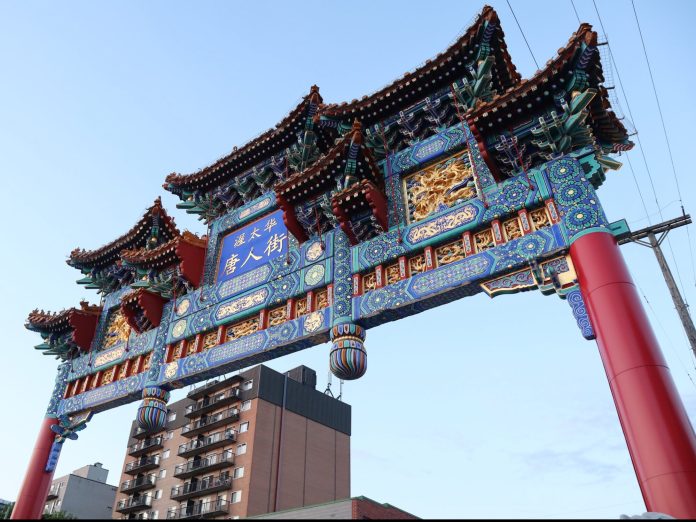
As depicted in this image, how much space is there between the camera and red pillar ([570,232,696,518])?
6445 mm

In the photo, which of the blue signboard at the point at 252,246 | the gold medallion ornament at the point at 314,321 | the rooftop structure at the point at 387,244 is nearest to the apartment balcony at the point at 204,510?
the rooftop structure at the point at 387,244

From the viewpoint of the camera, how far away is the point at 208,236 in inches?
629

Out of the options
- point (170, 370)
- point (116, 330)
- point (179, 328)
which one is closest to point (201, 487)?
point (116, 330)

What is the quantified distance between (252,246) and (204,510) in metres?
22.6

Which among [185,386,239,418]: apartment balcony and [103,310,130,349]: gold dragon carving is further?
[185,386,239,418]: apartment balcony

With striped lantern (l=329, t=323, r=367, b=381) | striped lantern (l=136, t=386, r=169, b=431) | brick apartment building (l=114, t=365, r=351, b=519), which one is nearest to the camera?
striped lantern (l=329, t=323, r=367, b=381)

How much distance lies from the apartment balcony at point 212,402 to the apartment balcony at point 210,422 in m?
0.49

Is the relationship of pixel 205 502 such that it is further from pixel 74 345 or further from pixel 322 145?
pixel 322 145

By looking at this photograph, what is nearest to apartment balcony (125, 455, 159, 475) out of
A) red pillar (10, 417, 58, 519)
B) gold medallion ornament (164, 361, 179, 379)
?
red pillar (10, 417, 58, 519)

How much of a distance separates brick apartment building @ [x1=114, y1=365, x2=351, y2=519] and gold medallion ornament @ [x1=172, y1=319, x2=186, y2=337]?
60.7 ft

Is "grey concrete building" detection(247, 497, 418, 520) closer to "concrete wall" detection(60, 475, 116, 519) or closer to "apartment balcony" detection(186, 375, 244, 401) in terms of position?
"apartment balcony" detection(186, 375, 244, 401)

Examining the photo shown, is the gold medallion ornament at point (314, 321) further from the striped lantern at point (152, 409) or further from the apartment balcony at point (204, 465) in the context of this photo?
the apartment balcony at point (204, 465)

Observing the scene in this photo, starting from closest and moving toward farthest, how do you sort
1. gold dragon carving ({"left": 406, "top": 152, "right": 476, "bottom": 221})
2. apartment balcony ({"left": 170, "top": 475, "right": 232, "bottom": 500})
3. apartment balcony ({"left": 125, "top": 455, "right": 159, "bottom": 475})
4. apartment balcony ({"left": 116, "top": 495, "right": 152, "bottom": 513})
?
gold dragon carving ({"left": 406, "top": 152, "right": 476, "bottom": 221}) → apartment balcony ({"left": 170, "top": 475, "right": 232, "bottom": 500}) → apartment balcony ({"left": 116, "top": 495, "right": 152, "bottom": 513}) → apartment balcony ({"left": 125, "top": 455, "right": 159, "bottom": 475})

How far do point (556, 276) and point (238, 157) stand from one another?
10.0 metres
